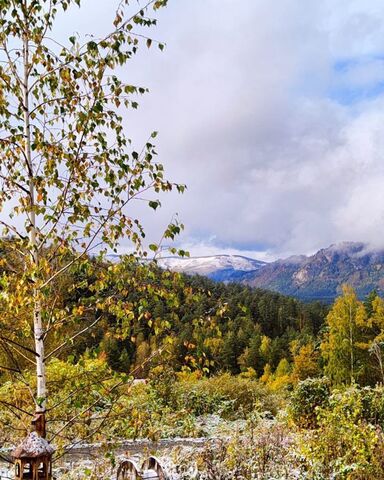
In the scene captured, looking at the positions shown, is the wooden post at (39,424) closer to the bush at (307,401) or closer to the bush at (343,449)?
the bush at (343,449)

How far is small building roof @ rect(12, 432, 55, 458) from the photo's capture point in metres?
3.12

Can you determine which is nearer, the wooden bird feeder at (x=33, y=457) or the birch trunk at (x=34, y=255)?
Answer: the wooden bird feeder at (x=33, y=457)

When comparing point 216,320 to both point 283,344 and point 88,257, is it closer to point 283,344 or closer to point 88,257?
point 88,257

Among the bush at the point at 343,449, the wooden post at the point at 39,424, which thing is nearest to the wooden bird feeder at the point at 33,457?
the wooden post at the point at 39,424

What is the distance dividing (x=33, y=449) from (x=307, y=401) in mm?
7497

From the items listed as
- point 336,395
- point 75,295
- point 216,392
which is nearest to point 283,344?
point 216,392

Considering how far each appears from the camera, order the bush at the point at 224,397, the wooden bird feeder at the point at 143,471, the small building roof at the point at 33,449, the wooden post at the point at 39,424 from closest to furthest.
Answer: the small building roof at the point at 33,449 < the wooden post at the point at 39,424 < the wooden bird feeder at the point at 143,471 < the bush at the point at 224,397

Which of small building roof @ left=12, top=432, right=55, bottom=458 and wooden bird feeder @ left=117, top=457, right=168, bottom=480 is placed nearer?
small building roof @ left=12, top=432, right=55, bottom=458

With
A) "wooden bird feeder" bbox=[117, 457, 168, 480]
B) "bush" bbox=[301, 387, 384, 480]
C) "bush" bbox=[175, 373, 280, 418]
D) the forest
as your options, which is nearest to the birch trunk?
the forest

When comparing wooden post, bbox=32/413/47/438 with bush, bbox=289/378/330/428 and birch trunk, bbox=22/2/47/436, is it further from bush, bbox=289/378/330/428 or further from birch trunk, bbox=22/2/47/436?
bush, bbox=289/378/330/428

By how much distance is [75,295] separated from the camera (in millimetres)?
4270

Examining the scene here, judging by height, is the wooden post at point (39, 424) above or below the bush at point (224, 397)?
above

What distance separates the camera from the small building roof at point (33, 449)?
3123mm

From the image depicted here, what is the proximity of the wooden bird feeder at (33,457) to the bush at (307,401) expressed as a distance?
23.7 feet
